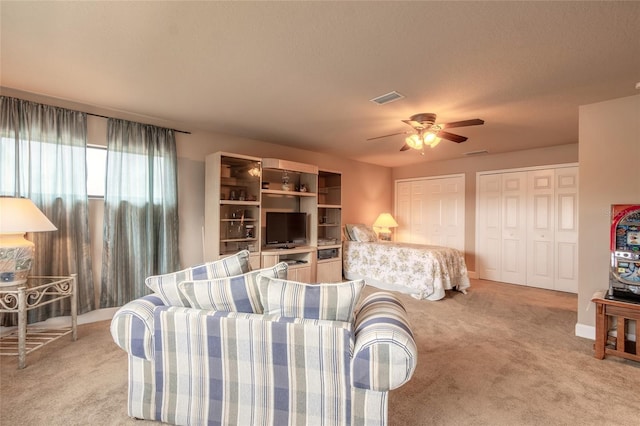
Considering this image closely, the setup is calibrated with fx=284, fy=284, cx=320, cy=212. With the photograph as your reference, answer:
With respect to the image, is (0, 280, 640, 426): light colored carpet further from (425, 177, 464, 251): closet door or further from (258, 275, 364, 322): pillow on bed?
(425, 177, 464, 251): closet door

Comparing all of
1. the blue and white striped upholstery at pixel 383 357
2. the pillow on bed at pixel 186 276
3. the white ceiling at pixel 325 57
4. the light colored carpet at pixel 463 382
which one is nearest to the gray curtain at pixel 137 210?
the white ceiling at pixel 325 57

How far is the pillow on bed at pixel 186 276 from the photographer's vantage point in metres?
1.70

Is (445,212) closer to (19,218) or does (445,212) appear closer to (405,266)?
(405,266)

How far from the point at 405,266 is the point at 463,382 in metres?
2.56

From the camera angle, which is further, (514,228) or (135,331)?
(514,228)

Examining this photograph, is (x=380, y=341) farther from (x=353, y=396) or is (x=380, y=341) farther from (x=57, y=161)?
(x=57, y=161)

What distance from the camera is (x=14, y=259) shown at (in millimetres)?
2428

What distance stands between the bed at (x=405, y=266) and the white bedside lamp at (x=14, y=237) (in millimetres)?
4309

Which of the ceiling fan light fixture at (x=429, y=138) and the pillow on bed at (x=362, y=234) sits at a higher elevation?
the ceiling fan light fixture at (x=429, y=138)

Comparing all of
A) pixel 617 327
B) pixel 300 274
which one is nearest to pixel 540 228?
pixel 617 327

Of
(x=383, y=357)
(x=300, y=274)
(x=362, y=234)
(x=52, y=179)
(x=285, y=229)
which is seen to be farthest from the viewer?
(x=362, y=234)

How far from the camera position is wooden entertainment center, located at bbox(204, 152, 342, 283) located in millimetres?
3998

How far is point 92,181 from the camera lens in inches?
131

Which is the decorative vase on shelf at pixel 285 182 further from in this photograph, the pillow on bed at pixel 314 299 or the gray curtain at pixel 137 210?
the pillow on bed at pixel 314 299
